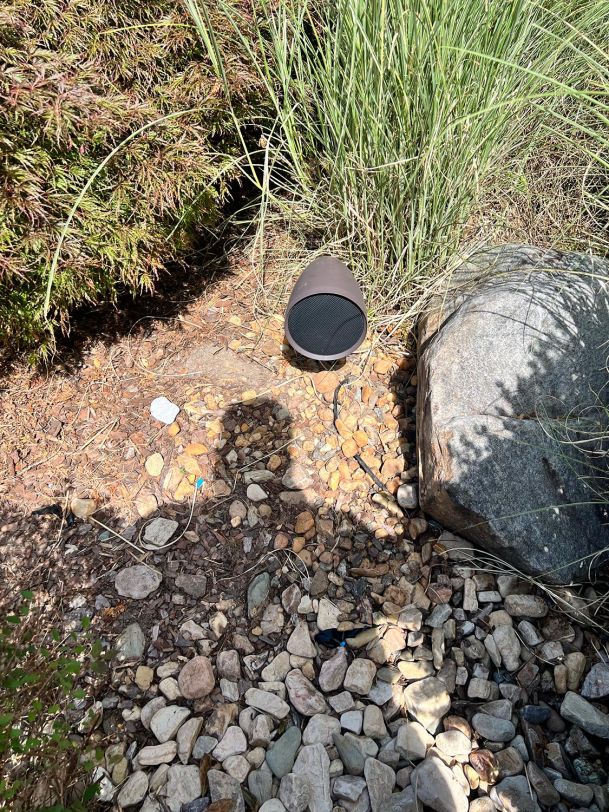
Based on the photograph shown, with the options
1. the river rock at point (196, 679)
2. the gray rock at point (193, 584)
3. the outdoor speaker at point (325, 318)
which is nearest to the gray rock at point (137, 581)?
the gray rock at point (193, 584)

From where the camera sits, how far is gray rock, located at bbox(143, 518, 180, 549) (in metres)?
2.03

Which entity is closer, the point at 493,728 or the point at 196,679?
the point at 493,728

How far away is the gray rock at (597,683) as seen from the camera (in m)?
1.61

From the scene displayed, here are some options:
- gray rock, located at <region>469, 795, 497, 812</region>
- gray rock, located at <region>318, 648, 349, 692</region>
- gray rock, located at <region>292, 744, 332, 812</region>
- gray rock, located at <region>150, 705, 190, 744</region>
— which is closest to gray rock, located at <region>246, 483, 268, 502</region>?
gray rock, located at <region>318, 648, 349, 692</region>

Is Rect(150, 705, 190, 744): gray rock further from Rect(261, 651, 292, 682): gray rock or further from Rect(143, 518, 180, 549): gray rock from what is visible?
Rect(143, 518, 180, 549): gray rock

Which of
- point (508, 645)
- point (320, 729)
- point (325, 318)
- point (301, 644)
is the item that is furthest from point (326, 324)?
point (320, 729)

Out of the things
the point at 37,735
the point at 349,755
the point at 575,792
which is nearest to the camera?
the point at 37,735

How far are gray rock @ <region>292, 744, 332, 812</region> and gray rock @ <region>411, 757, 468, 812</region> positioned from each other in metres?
0.22

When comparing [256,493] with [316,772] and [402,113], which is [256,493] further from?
[402,113]

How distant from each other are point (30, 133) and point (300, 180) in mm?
1047

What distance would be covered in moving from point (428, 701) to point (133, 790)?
31.8 inches

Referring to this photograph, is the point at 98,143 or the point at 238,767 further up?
the point at 98,143

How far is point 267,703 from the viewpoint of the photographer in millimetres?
1668

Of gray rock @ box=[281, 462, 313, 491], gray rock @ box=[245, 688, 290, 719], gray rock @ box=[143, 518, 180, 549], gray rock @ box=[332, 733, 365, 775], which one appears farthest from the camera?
gray rock @ box=[281, 462, 313, 491]
